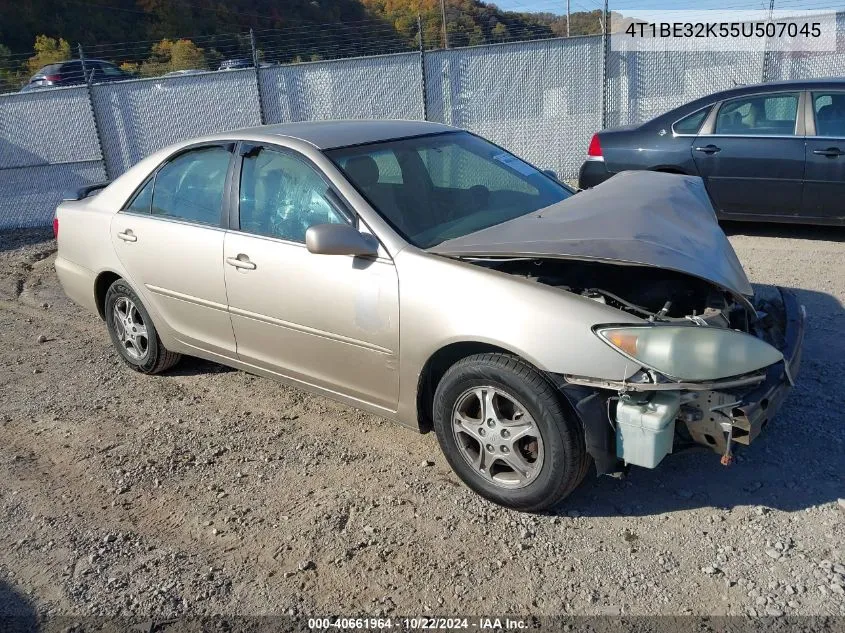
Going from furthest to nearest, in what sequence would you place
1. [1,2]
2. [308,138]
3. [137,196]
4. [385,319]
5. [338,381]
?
[1,2] < [137,196] < [308,138] < [338,381] < [385,319]

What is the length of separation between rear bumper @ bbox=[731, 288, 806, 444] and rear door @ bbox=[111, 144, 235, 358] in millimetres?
2725

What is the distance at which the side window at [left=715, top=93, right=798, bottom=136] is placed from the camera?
22.8ft

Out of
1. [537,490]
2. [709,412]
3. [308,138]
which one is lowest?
[537,490]

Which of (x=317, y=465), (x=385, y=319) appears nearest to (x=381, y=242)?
(x=385, y=319)

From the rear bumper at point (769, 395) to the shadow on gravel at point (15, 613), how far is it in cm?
279

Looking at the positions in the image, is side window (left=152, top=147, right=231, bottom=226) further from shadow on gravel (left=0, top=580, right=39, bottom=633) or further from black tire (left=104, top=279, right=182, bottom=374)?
shadow on gravel (left=0, top=580, right=39, bottom=633)

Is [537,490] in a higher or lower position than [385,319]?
lower

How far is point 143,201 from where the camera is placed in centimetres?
469

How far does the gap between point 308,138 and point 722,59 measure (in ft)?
32.2

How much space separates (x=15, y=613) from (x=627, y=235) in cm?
292

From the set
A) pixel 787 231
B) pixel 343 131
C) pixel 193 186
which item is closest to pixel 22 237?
pixel 193 186

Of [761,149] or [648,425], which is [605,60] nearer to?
[761,149]

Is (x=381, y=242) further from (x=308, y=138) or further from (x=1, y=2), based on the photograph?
(x=1, y=2)

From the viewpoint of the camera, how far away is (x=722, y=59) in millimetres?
11547
